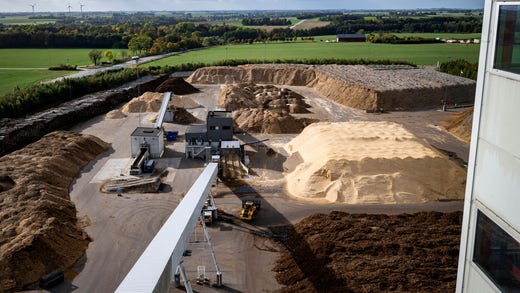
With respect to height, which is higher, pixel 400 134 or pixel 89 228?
pixel 400 134

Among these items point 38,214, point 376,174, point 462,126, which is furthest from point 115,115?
point 462,126

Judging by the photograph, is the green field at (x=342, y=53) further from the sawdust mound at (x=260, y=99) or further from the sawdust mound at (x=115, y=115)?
the sawdust mound at (x=115, y=115)

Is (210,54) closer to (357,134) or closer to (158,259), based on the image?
(357,134)

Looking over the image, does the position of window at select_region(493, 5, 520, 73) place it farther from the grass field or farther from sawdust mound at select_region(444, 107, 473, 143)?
the grass field

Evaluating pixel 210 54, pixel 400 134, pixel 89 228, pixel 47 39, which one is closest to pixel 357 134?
pixel 400 134

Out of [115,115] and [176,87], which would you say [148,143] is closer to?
[115,115]

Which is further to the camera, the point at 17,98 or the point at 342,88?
the point at 342,88
